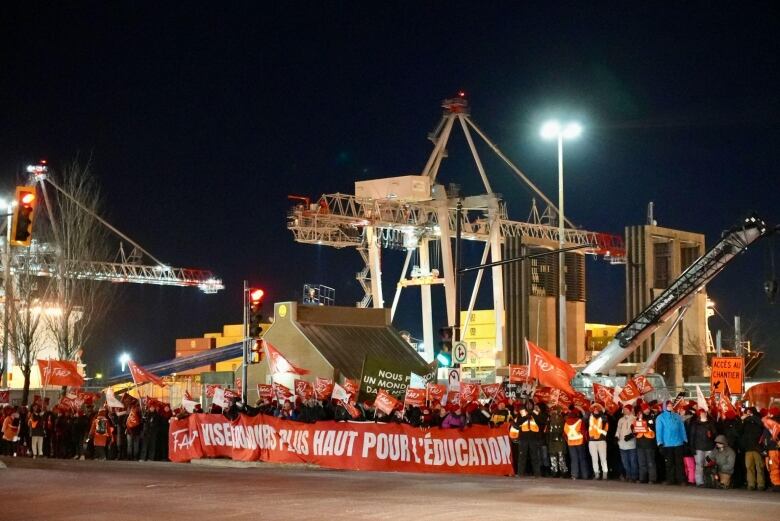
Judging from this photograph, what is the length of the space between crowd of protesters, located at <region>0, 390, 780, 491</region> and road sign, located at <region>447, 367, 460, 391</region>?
1.70 m

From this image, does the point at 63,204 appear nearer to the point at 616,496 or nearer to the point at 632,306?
the point at 632,306

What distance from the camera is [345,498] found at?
→ 17.9 meters

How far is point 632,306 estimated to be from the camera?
61156 mm

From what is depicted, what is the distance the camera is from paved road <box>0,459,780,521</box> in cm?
1551

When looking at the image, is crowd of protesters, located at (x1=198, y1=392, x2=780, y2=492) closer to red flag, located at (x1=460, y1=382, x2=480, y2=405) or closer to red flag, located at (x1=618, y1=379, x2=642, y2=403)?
red flag, located at (x1=618, y1=379, x2=642, y2=403)

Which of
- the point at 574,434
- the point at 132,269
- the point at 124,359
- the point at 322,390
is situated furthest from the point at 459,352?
the point at 132,269

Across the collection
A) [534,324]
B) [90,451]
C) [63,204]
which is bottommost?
[90,451]

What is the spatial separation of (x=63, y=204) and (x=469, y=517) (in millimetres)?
36531

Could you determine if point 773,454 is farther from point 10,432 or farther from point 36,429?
point 10,432

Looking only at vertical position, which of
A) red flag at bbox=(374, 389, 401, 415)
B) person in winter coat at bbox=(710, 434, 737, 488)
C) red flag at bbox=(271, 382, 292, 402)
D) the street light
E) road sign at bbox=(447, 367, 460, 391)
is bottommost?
person in winter coat at bbox=(710, 434, 737, 488)

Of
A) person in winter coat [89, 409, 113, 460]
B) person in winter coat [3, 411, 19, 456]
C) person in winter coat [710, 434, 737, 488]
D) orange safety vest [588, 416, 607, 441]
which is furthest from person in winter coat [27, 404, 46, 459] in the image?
person in winter coat [710, 434, 737, 488]

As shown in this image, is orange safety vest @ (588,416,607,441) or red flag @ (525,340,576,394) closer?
orange safety vest @ (588,416,607,441)

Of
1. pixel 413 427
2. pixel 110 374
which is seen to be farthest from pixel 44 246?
pixel 110 374

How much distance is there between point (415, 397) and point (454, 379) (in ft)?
6.62
